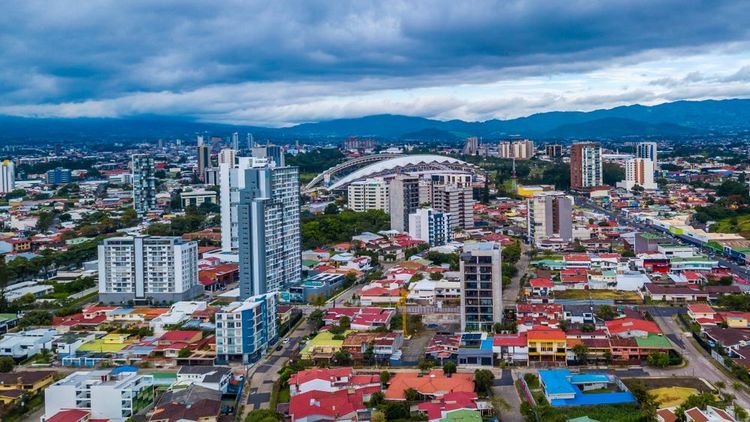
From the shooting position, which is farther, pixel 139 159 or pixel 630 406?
pixel 139 159

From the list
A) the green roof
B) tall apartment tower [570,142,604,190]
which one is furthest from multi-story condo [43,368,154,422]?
tall apartment tower [570,142,604,190]

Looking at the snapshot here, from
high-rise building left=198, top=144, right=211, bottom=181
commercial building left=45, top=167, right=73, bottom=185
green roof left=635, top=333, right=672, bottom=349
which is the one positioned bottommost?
green roof left=635, top=333, right=672, bottom=349

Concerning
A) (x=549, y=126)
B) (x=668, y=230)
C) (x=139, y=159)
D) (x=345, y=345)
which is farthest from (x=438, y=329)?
(x=549, y=126)

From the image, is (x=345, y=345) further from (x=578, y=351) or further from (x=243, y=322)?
(x=578, y=351)

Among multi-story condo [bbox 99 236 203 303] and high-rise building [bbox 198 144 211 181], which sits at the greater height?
high-rise building [bbox 198 144 211 181]

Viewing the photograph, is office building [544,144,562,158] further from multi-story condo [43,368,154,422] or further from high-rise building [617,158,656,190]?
multi-story condo [43,368,154,422]

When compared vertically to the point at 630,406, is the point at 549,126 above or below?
above
